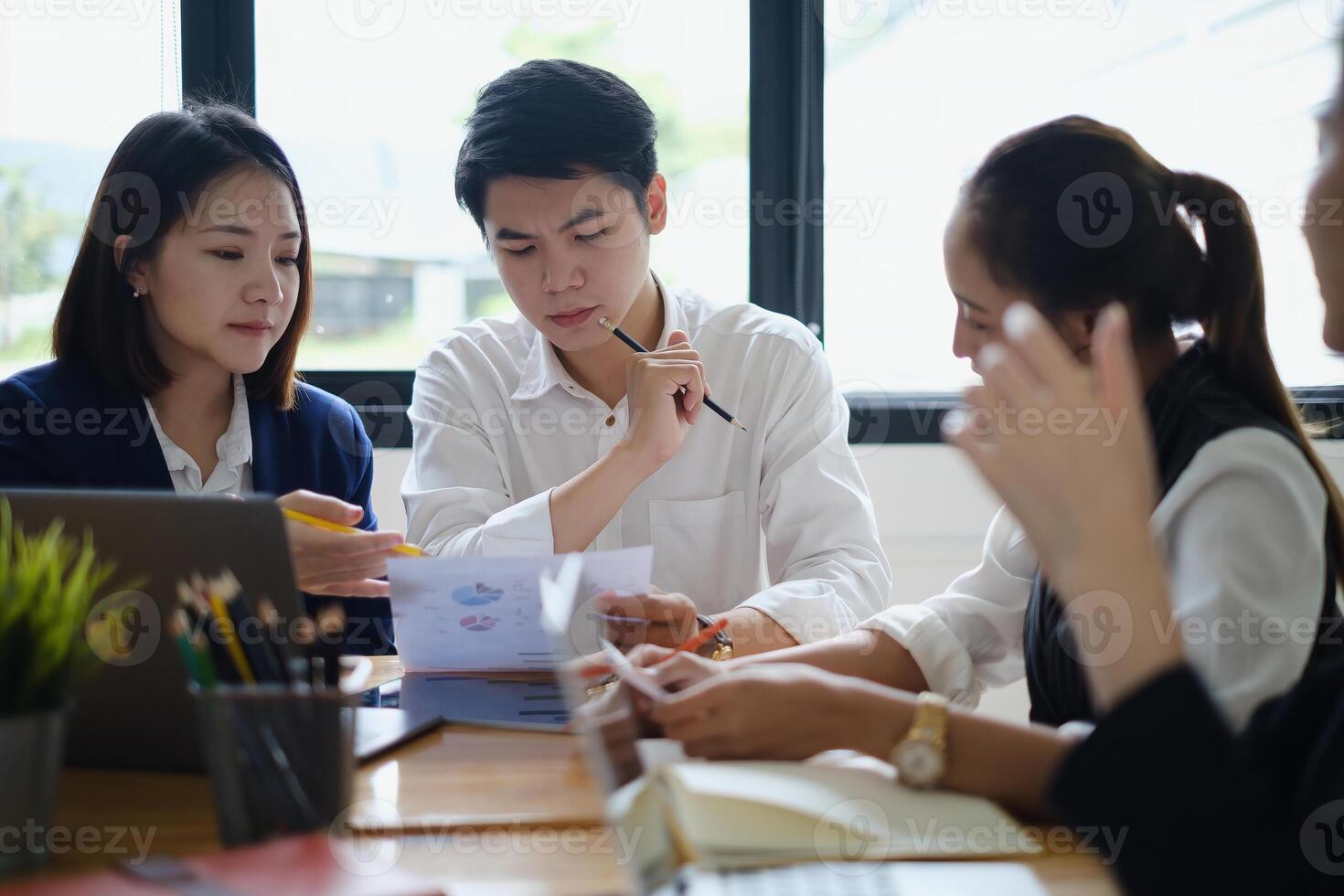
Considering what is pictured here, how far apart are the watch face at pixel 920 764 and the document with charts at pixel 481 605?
1.13 feet

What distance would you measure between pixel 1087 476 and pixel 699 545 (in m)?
1.22

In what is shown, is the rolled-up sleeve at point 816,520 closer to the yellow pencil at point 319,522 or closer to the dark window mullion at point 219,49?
the yellow pencil at point 319,522

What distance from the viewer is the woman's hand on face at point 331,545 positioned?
1212 millimetres

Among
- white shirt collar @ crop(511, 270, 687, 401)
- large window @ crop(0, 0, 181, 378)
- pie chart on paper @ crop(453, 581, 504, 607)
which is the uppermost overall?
large window @ crop(0, 0, 181, 378)

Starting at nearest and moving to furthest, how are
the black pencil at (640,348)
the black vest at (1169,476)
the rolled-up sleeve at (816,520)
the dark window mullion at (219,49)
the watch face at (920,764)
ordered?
the watch face at (920,764) → the black vest at (1169,476) → the rolled-up sleeve at (816,520) → the black pencil at (640,348) → the dark window mullion at (219,49)

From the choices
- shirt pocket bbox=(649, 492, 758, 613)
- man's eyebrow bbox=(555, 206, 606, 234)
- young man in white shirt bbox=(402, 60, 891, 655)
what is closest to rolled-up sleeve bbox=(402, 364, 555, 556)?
young man in white shirt bbox=(402, 60, 891, 655)

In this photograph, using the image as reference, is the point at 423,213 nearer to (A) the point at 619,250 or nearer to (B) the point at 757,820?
(A) the point at 619,250

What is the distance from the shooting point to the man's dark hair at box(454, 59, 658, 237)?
1723 mm

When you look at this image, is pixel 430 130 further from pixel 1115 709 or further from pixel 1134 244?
pixel 1115 709

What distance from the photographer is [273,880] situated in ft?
2.24

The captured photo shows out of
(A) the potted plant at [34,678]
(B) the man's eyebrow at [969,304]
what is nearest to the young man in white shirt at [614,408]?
(B) the man's eyebrow at [969,304]

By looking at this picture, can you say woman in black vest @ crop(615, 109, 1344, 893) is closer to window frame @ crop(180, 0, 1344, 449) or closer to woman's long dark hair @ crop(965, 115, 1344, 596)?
woman's long dark hair @ crop(965, 115, 1344, 596)

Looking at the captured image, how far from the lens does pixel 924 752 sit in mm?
855

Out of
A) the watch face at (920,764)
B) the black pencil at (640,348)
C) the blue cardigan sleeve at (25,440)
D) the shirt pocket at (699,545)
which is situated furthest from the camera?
the shirt pocket at (699,545)
